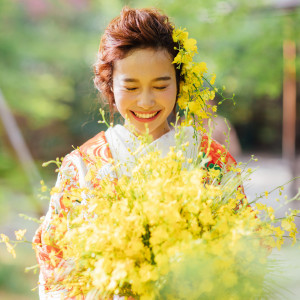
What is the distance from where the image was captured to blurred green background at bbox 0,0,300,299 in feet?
15.2

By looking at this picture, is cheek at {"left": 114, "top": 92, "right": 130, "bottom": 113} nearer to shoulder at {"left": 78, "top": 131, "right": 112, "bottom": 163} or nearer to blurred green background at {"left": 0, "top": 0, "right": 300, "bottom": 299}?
shoulder at {"left": 78, "top": 131, "right": 112, "bottom": 163}

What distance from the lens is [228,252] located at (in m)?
0.88

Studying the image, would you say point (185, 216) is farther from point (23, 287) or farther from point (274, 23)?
point (274, 23)

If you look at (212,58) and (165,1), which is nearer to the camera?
(165,1)

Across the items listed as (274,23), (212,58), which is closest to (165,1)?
(212,58)

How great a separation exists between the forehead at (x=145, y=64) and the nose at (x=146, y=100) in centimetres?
6

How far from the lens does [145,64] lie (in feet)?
4.36

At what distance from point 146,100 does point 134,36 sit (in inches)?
8.0

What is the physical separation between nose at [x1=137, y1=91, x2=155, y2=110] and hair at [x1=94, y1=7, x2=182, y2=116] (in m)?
0.14

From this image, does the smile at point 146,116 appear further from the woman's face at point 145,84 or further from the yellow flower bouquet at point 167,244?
the yellow flower bouquet at point 167,244

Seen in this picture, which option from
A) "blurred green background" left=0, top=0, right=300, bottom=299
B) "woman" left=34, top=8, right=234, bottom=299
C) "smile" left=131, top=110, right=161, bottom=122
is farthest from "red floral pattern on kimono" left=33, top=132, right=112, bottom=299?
"blurred green background" left=0, top=0, right=300, bottom=299

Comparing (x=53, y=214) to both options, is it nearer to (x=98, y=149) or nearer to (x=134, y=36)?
(x=98, y=149)

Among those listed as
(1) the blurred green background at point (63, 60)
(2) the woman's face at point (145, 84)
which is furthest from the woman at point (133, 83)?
(1) the blurred green background at point (63, 60)

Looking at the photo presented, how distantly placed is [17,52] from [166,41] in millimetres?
5370
